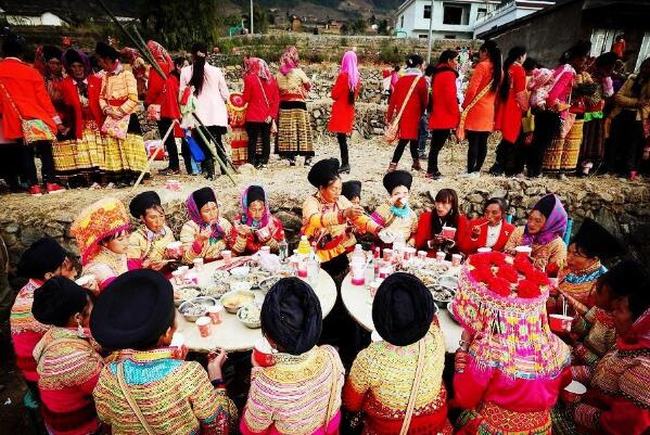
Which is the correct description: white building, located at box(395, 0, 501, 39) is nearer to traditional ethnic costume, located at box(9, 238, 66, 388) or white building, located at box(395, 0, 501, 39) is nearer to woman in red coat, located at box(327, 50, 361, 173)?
woman in red coat, located at box(327, 50, 361, 173)

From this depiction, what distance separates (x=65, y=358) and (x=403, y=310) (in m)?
1.93

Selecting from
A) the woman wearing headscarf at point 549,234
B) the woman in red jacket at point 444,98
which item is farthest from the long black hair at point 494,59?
the woman wearing headscarf at point 549,234

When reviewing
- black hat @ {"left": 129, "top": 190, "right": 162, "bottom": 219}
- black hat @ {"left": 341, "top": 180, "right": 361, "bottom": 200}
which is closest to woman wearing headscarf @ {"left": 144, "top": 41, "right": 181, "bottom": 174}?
black hat @ {"left": 129, "top": 190, "right": 162, "bottom": 219}

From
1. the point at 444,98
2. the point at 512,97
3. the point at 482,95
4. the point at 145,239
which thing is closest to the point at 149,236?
the point at 145,239

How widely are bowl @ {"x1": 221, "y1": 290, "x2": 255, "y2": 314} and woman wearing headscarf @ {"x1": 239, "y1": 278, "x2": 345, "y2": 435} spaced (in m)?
1.04

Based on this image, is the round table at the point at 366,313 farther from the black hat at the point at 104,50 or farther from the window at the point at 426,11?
the window at the point at 426,11

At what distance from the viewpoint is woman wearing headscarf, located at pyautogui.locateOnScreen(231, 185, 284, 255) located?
4.20 m

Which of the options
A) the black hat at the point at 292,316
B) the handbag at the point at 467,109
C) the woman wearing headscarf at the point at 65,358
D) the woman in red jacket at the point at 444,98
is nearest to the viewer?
the black hat at the point at 292,316

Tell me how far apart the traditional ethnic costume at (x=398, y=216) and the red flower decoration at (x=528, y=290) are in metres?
2.16

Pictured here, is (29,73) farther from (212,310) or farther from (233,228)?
(212,310)

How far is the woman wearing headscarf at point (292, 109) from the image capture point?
6930mm

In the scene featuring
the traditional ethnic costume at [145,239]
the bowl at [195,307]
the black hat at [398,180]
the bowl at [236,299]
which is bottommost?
the bowl at [195,307]

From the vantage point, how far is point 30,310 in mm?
2596

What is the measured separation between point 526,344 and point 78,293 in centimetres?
259
